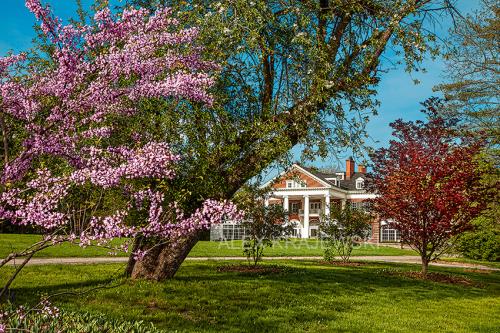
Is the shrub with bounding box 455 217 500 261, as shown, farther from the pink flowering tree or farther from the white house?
the pink flowering tree

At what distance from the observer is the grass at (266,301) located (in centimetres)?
866

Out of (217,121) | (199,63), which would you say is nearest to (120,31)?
(199,63)

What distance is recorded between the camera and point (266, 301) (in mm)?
10336

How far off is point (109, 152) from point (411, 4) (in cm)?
837

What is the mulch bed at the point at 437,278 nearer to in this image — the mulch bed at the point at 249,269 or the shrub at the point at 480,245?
the mulch bed at the point at 249,269

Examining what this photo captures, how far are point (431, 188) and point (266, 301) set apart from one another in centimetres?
862

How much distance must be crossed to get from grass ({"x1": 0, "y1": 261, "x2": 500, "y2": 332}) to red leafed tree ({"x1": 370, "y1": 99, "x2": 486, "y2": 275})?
114 inches

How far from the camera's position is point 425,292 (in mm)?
13555

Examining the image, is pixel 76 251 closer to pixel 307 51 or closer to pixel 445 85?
pixel 307 51

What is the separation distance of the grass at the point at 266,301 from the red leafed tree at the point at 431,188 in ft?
9.49

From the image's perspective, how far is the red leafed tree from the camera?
16438 mm

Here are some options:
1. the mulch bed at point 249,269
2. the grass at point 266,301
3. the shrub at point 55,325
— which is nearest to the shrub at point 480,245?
the grass at point 266,301

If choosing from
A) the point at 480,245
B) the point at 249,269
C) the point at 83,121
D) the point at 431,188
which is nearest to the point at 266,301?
the point at 249,269

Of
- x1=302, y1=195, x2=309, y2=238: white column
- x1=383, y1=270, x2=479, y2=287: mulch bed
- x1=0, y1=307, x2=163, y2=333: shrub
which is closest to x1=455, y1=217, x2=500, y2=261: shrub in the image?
x1=383, y1=270, x2=479, y2=287: mulch bed
